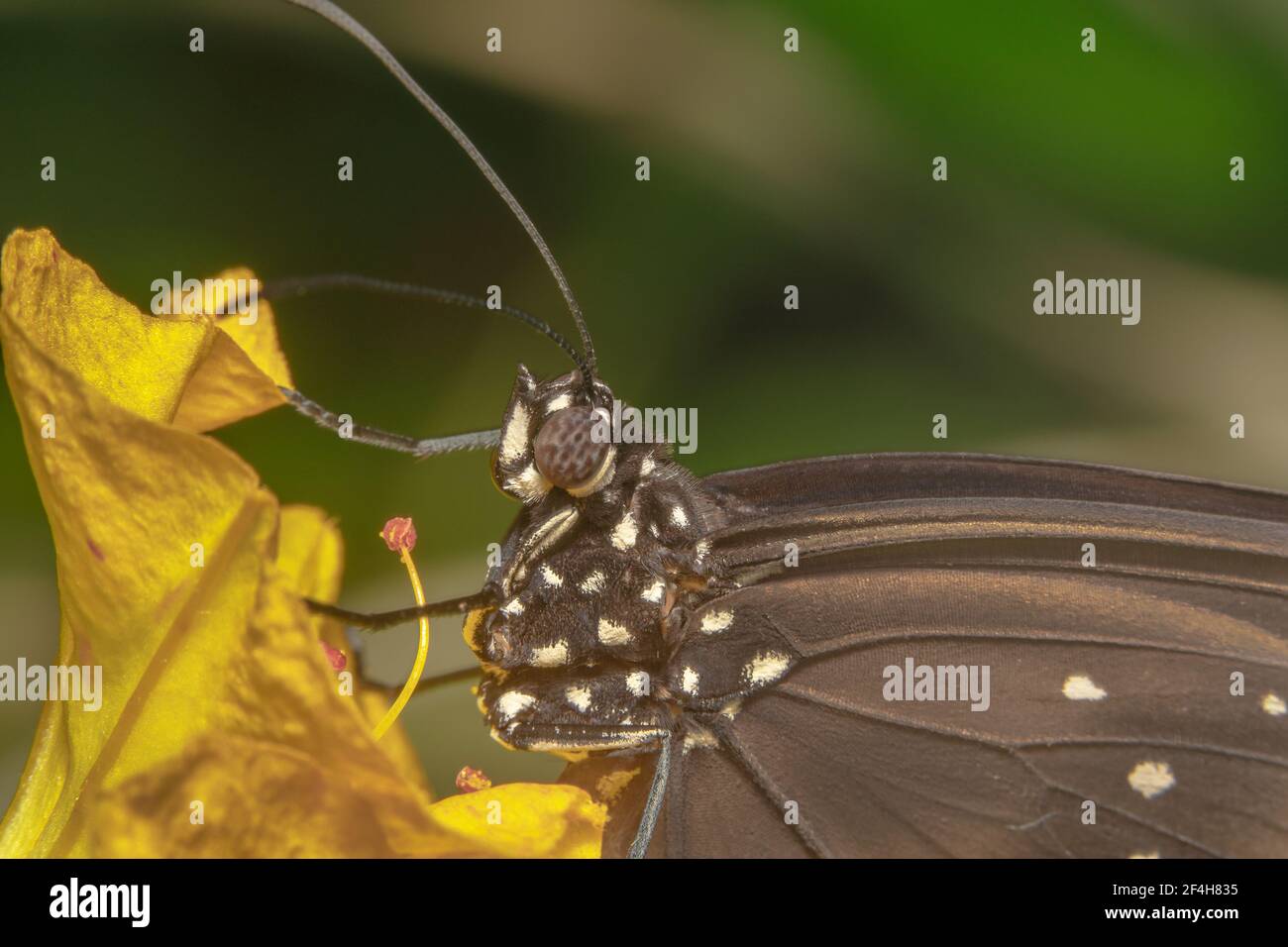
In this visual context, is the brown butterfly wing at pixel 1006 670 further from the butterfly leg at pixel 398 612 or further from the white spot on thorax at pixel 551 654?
the butterfly leg at pixel 398 612

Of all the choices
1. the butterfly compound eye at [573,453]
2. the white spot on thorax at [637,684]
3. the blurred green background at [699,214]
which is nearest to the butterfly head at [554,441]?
the butterfly compound eye at [573,453]

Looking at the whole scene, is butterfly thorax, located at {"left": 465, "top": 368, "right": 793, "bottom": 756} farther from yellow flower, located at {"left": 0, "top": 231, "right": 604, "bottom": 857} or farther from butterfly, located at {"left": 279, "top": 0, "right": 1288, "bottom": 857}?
yellow flower, located at {"left": 0, "top": 231, "right": 604, "bottom": 857}

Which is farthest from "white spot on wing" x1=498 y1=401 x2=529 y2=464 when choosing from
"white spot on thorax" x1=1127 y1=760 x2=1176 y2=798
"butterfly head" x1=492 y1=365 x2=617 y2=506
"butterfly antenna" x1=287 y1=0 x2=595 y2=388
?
"white spot on thorax" x1=1127 y1=760 x2=1176 y2=798

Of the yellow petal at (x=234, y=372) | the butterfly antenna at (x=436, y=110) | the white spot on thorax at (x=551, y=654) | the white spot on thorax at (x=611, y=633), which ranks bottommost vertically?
the white spot on thorax at (x=551, y=654)

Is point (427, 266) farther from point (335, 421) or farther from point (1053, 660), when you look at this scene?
point (1053, 660)

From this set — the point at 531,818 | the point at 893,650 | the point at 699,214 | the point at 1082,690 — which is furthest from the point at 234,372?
the point at 699,214
